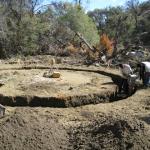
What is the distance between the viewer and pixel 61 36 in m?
26.3

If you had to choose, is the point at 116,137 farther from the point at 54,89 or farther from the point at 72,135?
the point at 54,89

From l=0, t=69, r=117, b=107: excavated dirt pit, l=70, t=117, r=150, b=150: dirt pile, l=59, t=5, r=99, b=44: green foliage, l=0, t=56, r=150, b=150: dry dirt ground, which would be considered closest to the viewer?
l=70, t=117, r=150, b=150: dirt pile

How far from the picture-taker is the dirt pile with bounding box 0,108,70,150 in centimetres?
724

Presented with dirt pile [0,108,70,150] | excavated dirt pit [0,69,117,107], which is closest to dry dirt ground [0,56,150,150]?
dirt pile [0,108,70,150]

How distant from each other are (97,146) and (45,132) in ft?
3.66

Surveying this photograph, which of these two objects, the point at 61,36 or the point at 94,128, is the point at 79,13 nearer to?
the point at 61,36

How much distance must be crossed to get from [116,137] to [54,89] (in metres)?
5.92

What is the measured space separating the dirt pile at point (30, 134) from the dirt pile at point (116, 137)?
0.31 metres

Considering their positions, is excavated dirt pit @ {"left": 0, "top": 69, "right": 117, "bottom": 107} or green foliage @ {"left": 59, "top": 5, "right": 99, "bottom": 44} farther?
green foliage @ {"left": 59, "top": 5, "right": 99, "bottom": 44}

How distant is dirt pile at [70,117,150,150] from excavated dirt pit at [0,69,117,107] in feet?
12.9

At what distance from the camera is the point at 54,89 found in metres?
12.8

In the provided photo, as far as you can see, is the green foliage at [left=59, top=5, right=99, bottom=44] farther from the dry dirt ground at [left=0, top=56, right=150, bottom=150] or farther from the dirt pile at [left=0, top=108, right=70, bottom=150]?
the dirt pile at [left=0, top=108, right=70, bottom=150]

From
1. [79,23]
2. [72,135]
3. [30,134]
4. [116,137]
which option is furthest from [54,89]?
[79,23]

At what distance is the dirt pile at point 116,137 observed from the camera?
679 cm
